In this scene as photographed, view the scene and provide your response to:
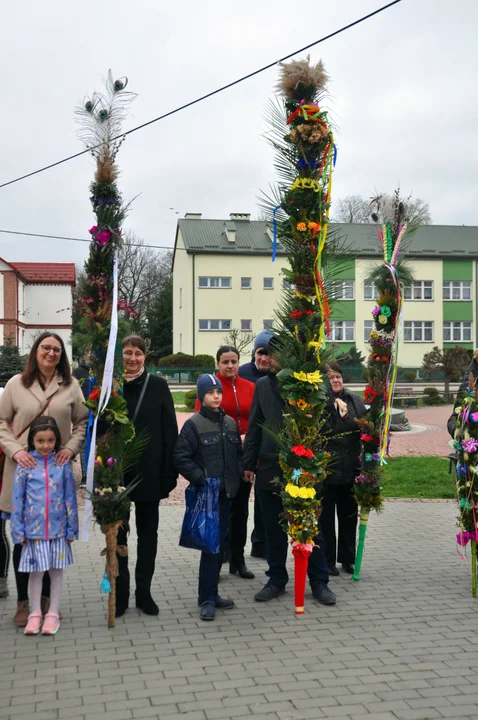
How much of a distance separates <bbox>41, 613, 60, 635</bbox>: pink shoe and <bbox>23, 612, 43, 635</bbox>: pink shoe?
4 cm

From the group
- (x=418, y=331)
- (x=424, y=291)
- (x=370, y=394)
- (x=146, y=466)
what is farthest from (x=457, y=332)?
(x=146, y=466)

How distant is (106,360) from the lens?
5270 mm

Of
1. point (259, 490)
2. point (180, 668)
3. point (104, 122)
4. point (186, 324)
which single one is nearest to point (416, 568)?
point (259, 490)

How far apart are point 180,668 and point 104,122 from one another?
372 cm

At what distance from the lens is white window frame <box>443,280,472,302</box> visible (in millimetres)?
54094

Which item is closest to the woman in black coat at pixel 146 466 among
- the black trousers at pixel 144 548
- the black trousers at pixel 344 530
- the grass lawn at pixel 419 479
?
the black trousers at pixel 144 548

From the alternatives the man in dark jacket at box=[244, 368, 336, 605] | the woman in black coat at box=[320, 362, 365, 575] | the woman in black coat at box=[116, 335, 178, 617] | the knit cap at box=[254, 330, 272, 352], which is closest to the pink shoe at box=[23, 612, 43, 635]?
the woman in black coat at box=[116, 335, 178, 617]

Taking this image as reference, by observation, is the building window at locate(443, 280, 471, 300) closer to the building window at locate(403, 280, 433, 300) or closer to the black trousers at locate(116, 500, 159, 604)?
the building window at locate(403, 280, 433, 300)

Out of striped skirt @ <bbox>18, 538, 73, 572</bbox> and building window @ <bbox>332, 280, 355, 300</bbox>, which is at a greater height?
building window @ <bbox>332, 280, 355, 300</bbox>

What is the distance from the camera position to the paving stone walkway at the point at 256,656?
411 cm

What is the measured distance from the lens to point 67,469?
543 cm

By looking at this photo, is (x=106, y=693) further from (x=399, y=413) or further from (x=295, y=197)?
(x=399, y=413)

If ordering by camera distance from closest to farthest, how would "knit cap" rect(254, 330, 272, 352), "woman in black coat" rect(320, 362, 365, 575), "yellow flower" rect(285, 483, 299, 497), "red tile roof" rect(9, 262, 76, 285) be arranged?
"yellow flower" rect(285, 483, 299, 497), "knit cap" rect(254, 330, 272, 352), "woman in black coat" rect(320, 362, 365, 575), "red tile roof" rect(9, 262, 76, 285)

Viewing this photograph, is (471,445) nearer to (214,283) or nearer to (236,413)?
(236,413)
